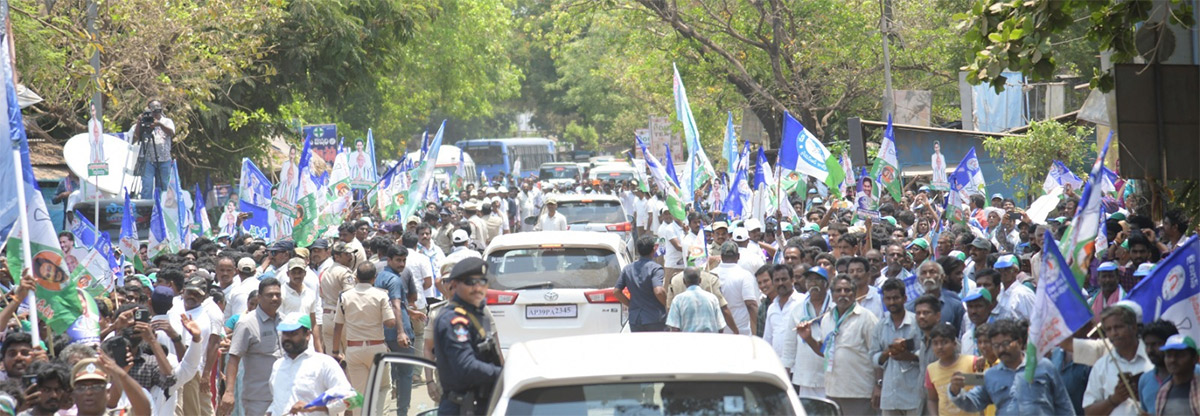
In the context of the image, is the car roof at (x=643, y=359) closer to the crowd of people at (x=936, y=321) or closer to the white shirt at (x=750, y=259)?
the crowd of people at (x=936, y=321)

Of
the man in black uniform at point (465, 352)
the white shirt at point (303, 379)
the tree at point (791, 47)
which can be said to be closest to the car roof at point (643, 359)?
the man in black uniform at point (465, 352)

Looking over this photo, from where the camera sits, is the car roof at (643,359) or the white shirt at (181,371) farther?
the white shirt at (181,371)

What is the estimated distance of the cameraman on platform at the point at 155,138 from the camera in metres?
17.7

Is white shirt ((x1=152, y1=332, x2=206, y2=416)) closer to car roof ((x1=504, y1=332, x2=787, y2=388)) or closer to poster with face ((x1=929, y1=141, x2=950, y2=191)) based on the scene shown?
car roof ((x1=504, y1=332, x2=787, y2=388))

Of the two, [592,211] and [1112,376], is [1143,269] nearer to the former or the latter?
[1112,376]

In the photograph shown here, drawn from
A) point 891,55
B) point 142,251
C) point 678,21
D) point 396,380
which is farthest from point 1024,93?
point 396,380

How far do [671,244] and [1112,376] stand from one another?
10.1 m

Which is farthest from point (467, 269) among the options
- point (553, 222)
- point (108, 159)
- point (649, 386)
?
point (553, 222)

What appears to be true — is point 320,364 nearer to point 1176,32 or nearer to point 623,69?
point 1176,32

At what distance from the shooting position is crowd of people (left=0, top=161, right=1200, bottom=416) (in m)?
6.36

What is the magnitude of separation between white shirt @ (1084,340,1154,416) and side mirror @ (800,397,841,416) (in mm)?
1357

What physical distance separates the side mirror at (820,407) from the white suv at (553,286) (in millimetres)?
5852

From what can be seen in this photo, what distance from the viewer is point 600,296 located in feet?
38.8

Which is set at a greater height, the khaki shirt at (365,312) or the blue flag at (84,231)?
the blue flag at (84,231)
